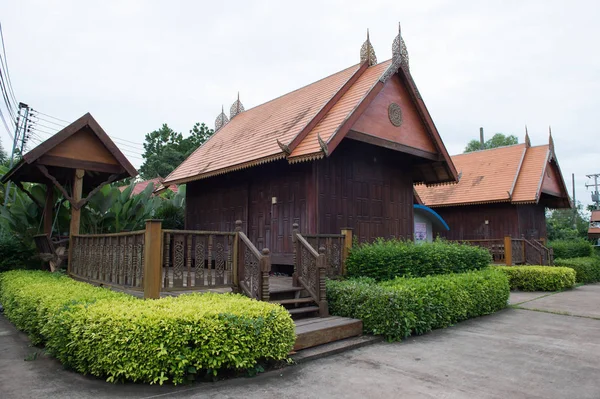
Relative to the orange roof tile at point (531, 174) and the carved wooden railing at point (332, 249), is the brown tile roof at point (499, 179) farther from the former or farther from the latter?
the carved wooden railing at point (332, 249)

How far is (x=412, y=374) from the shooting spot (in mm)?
5051

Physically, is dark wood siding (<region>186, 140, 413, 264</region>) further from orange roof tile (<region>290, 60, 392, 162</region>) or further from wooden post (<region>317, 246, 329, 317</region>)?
wooden post (<region>317, 246, 329, 317</region>)

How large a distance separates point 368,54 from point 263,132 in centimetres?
396

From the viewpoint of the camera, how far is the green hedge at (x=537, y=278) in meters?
14.2

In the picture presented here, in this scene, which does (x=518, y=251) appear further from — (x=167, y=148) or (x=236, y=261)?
(x=167, y=148)

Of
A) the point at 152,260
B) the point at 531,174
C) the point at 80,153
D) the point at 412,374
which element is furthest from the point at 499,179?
the point at 152,260

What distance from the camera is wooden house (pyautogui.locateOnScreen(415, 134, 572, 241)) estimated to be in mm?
20469

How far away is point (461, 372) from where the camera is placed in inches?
203

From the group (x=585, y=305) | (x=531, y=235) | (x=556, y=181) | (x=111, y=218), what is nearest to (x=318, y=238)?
(x=111, y=218)

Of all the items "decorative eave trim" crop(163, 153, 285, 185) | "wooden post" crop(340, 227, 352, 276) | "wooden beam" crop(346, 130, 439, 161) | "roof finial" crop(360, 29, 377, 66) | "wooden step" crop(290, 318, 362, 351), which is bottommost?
"wooden step" crop(290, 318, 362, 351)

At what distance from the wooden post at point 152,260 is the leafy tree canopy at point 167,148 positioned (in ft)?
120

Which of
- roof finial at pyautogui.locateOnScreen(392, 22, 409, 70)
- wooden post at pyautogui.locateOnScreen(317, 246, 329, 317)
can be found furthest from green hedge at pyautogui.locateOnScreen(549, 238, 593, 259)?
wooden post at pyautogui.locateOnScreen(317, 246, 329, 317)

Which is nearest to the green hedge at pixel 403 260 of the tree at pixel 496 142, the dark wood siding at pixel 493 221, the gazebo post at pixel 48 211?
the gazebo post at pixel 48 211

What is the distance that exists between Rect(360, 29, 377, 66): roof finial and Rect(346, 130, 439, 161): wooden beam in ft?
9.78
